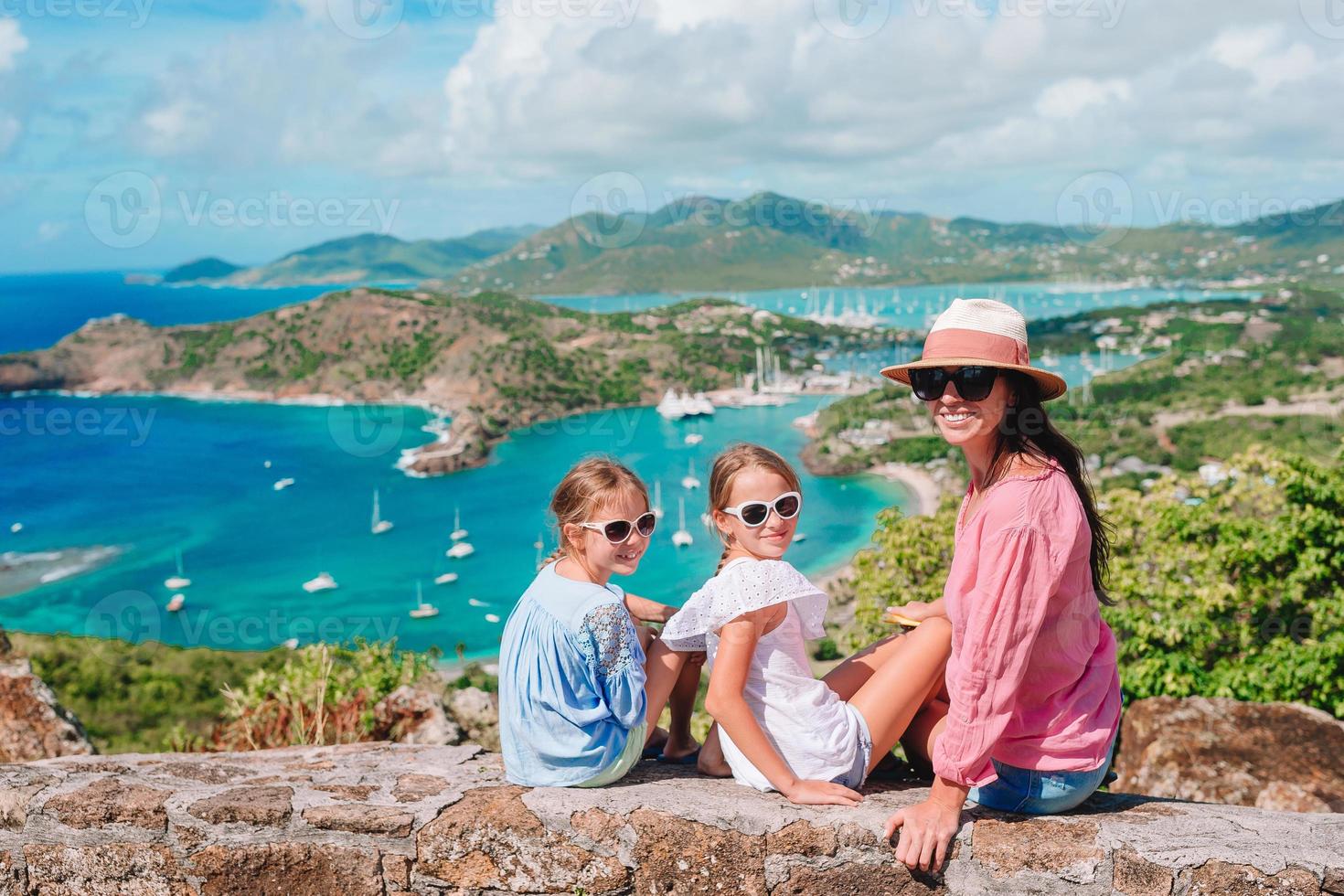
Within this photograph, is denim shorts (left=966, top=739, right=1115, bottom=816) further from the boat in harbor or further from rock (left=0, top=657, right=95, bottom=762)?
the boat in harbor

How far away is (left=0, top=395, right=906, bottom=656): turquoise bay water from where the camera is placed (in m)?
44.2

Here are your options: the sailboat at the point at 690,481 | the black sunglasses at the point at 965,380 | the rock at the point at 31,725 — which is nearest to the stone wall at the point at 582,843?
the black sunglasses at the point at 965,380

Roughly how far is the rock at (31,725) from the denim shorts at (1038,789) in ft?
13.3

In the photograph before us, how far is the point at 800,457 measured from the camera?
66812 millimetres

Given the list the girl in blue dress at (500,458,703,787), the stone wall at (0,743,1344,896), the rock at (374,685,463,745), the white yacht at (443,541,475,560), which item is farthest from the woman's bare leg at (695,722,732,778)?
the white yacht at (443,541,475,560)

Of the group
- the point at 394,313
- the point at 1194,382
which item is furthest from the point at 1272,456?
the point at 394,313

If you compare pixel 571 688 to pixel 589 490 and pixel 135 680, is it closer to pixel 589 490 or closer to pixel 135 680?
pixel 589 490

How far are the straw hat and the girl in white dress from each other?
0.56 meters

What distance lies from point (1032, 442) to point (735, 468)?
0.81 metres

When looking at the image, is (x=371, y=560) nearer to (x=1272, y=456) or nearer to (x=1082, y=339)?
(x=1272, y=456)

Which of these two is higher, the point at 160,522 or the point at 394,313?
the point at 394,313

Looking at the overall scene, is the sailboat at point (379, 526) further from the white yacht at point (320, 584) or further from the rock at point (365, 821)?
the rock at point (365, 821)

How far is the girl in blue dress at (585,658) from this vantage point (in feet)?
9.12

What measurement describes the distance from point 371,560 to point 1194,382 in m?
57.7
